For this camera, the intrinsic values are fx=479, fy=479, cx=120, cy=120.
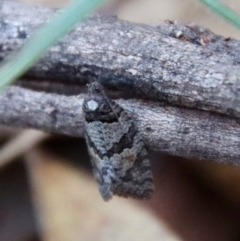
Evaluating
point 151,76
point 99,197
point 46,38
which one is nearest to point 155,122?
point 151,76

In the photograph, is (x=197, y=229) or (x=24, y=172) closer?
(x=197, y=229)

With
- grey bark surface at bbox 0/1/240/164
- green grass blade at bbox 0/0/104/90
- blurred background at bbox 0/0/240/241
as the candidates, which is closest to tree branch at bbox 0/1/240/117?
grey bark surface at bbox 0/1/240/164

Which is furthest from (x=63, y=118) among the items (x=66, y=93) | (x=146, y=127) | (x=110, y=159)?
(x=146, y=127)

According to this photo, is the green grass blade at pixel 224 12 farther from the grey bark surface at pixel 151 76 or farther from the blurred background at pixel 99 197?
the blurred background at pixel 99 197

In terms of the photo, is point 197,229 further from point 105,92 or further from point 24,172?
point 24,172

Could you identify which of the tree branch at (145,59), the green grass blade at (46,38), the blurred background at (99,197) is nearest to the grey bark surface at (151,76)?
the tree branch at (145,59)

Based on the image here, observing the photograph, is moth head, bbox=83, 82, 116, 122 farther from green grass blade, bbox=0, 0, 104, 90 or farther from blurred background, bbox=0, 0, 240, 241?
green grass blade, bbox=0, 0, 104, 90
